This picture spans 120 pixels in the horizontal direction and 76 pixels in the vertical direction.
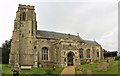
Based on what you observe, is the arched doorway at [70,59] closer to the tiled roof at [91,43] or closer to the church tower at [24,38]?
the church tower at [24,38]

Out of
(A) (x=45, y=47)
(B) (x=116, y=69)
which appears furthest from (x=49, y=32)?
(B) (x=116, y=69)

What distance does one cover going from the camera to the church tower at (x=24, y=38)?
67938mm

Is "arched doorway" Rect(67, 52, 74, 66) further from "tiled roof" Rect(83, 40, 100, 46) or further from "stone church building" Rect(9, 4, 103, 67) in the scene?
"tiled roof" Rect(83, 40, 100, 46)

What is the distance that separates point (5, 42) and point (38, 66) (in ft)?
106

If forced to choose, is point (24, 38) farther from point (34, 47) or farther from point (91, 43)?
point (91, 43)

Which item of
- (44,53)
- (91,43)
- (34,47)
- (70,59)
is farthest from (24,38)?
(91,43)

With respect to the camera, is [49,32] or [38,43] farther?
[49,32]

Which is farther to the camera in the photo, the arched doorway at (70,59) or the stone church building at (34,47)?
the arched doorway at (70,59)

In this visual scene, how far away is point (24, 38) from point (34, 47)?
3.90 meters

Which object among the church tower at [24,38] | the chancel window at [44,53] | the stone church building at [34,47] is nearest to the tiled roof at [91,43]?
the stone church building at [34,47]

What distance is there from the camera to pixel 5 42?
96.9m

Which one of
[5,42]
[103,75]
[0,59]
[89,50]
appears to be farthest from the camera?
[5,42]

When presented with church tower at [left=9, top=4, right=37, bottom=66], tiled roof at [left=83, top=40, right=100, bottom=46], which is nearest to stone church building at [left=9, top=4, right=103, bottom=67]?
church tower at [left=9, top=4, right=37, bottom=66]

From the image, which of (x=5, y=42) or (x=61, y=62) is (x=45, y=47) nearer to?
(x=61, y=62)
